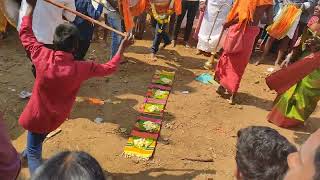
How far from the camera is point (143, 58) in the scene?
25.5ft

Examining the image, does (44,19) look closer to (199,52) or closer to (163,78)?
(163,78)

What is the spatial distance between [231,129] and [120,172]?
1849 mm

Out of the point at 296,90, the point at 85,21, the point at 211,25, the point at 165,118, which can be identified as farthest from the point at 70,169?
the point at 211,25

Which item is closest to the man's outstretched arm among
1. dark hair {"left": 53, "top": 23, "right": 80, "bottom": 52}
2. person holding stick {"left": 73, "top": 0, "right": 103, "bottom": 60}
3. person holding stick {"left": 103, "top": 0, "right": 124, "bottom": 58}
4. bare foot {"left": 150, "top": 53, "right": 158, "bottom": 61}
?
dark hair {"left": 53, "top": 23, "right": 80, "bottom": 52}

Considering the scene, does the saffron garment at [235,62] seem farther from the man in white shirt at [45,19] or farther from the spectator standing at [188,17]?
the man in white shirt at [45,19]

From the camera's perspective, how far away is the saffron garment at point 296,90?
5.69 meters

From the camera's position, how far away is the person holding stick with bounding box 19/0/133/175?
382cm

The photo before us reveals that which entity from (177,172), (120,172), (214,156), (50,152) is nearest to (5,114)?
(50,152)

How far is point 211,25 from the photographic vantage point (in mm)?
8086

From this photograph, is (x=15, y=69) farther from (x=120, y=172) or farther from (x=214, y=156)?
(x=214, y=156)

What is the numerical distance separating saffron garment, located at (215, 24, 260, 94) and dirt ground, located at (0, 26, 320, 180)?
0.33 meters

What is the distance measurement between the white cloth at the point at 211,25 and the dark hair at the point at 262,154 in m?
5.44

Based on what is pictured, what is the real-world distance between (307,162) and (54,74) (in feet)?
8.85

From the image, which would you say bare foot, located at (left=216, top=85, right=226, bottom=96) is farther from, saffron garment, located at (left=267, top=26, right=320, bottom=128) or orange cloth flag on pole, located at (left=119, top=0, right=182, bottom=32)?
orange cloth flag on pole, located at (left=119, top=0, right=182, bottom=32)
